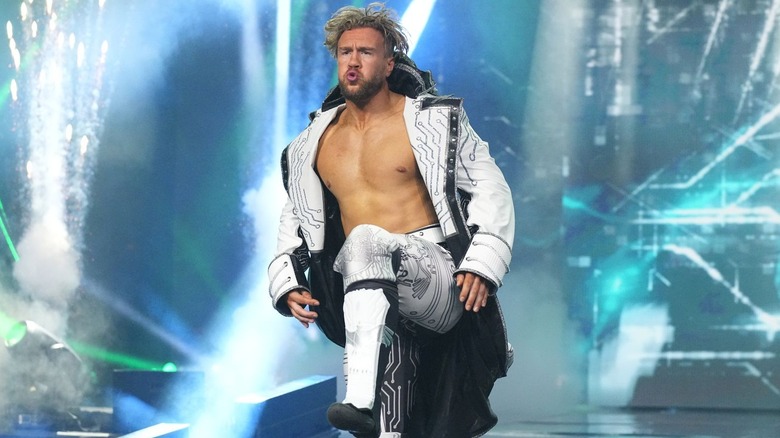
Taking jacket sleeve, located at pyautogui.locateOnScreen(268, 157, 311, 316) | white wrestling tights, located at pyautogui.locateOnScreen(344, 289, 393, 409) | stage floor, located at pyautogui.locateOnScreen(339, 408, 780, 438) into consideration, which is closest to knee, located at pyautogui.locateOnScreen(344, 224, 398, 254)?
white wrestling tights, located at pyautogui.locateOnScreen(344, 289, 393, 409)

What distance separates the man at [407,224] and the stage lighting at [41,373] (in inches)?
136

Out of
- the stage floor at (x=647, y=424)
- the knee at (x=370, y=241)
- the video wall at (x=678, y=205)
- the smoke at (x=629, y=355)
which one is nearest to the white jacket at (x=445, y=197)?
the knee at (x=370, y=241)

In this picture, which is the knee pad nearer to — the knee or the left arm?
the knee

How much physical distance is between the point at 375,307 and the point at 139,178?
4088 mm

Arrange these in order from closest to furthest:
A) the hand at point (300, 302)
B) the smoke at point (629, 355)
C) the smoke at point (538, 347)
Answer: the hand at point (300, 302) → the smoke at point (629, 355) → the smoke at point (538, 347)

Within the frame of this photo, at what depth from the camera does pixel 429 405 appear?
10.6 ft

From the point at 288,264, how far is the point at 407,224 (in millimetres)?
356

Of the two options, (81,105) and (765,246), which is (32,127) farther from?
(765,246)

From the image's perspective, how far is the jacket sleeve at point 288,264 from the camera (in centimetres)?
312

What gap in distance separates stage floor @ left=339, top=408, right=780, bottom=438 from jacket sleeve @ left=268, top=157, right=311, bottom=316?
73.8 inches

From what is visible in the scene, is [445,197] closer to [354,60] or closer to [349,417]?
[354,60]

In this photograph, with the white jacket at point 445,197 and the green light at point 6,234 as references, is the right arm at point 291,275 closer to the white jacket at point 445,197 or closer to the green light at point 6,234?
the white jacket at point 445,197

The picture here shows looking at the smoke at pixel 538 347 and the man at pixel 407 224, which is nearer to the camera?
the man at pixel 407 224

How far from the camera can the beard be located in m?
3.16
